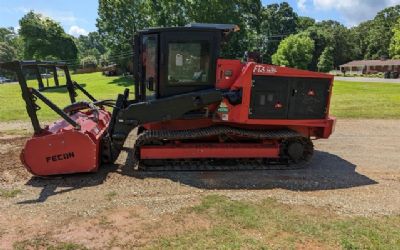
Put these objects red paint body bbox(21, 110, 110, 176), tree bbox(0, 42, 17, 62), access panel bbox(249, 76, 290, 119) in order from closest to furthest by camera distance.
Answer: red paint body bbox(21, 110, 110, 176), access panel bbox(249, 76, 290, 119), tree bbox(0, 42, 17, 62)

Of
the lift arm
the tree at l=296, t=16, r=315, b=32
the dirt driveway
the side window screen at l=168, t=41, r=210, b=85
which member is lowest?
the dirt driveway

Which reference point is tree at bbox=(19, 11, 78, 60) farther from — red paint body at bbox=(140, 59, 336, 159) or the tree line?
red paint body at bbox=(140, 59, 336, 159)

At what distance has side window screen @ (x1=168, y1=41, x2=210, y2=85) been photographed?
784 centimetres

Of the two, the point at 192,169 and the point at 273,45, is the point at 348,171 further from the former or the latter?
the point at 273,45

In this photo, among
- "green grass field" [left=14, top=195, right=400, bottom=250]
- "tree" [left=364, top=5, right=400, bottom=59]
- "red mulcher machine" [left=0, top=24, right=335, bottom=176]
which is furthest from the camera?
"tree" [left=364, top=5, right=400, bottom=59]

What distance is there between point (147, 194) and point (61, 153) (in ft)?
6.42

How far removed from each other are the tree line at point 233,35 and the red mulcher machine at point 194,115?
1.59 m

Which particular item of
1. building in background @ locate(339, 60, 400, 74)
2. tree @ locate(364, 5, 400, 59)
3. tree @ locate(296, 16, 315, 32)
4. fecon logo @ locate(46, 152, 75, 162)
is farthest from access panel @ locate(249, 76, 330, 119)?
tree @ locate(296, 16, 315, 32)

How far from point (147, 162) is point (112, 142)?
2.70 feet

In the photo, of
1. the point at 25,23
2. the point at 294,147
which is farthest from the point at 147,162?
the point at 25,23

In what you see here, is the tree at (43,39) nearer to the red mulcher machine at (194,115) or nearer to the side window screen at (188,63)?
the red mulcher machine at (194,115)

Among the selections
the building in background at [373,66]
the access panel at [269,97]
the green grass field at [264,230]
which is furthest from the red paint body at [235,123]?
the building in background at [373,66]

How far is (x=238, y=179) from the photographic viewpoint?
7645 mm

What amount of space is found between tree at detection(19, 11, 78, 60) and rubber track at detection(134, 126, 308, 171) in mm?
65938
